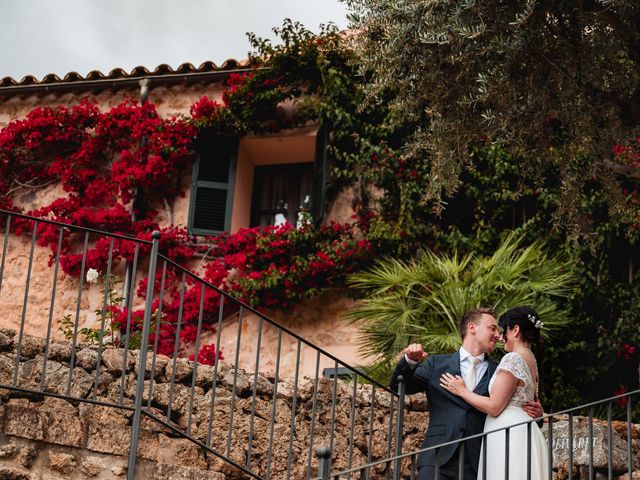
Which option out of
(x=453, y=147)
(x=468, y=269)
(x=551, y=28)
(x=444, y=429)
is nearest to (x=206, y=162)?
(x=468, y=269)

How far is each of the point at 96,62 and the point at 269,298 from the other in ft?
49.4

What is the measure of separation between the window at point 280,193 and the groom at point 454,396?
5806mm

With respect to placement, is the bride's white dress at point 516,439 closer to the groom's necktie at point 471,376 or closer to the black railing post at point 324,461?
the groom's necktie at point 471,376

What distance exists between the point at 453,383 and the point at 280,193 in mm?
6468

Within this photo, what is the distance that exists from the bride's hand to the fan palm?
2.50 metres

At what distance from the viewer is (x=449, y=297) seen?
8117 mm

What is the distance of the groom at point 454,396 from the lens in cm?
486

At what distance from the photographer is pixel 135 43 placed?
19.8 meters

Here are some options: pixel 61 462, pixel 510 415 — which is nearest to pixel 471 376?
pixel 510 415

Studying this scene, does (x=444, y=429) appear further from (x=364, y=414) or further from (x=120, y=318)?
(x=120, y=318)

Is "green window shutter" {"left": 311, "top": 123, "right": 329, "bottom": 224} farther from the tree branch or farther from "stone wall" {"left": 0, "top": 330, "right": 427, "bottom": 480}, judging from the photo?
the tree branch

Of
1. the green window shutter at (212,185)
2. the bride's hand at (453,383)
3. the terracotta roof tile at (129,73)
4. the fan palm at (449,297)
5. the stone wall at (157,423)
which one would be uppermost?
the terracotta roof tile at (129,73)

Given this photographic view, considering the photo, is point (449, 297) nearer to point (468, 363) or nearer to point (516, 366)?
point (468, 363)

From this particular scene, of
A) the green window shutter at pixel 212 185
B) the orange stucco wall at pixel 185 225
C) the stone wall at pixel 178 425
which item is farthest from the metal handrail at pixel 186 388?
the green window shutter at pixel 212 185
